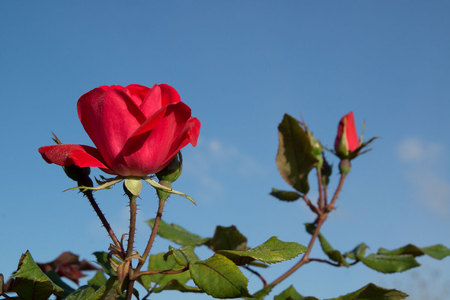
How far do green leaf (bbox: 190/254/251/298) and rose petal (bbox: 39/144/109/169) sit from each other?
372 millimetres

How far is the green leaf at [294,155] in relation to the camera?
223cm

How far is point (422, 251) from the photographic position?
273 cm

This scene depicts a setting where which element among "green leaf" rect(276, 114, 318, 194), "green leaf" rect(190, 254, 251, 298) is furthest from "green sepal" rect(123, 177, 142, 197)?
"green leaf" rect(276, 114, 318, 194)

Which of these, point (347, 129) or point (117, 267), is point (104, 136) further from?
point (347, 129)

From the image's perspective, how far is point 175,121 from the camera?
1194 mm

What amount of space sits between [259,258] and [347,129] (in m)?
1.65

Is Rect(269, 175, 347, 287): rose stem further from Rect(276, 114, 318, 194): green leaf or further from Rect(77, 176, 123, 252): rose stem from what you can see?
Rect(77, 176, 123, 252): rose stem

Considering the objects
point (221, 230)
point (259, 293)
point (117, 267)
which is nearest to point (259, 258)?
point (117, 267)

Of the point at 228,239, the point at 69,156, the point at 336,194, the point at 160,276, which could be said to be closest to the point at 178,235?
the point at 228,239

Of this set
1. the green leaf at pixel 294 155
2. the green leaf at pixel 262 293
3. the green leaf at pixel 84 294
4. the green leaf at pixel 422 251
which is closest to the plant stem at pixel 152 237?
the green leaf at pixel 84 294

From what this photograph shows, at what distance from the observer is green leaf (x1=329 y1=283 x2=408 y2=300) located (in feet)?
5.32

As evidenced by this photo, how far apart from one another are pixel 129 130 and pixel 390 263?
1839mm

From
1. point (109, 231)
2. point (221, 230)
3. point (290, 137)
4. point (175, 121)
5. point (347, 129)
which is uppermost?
point (347, 129)

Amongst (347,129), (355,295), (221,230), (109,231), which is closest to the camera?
(109,231)
